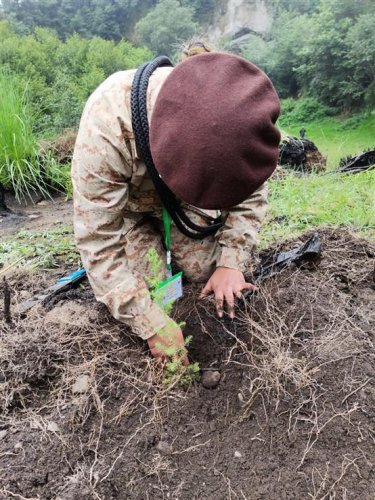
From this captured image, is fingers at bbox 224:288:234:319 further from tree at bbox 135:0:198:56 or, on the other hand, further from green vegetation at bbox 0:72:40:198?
tree at bbox 135:0:198:56

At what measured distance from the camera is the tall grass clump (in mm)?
4012

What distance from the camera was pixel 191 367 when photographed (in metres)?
1.42

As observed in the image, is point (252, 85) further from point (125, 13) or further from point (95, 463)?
point (125, 13)

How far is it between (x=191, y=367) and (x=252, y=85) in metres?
0.83

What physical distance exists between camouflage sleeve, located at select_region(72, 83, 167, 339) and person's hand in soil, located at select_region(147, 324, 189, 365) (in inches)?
1.2

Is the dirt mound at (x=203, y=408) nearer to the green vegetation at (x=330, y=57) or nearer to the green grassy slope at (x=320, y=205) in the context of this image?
the green grassy slope at (x=320, y=205)

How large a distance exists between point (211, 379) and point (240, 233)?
1.88 ft

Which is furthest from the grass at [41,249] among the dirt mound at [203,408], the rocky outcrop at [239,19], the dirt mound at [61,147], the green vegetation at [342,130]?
the rocky outcrop at [239,19]

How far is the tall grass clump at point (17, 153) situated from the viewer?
4.01 meters

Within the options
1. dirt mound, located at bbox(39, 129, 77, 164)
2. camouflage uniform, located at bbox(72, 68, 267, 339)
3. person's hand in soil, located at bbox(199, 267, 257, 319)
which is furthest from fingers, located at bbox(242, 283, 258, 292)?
dirt mound, located at bbox(39, 129, 77, 164)

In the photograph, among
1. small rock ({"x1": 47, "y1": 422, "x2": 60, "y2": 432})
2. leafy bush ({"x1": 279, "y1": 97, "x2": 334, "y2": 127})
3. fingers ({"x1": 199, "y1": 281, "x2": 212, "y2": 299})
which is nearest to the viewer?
small rock ({"x1": 47, "y1": 422, "x2": 60, "y2": 432})

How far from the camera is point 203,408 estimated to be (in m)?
1.38

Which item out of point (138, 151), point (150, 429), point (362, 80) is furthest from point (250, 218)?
point (362, 80)

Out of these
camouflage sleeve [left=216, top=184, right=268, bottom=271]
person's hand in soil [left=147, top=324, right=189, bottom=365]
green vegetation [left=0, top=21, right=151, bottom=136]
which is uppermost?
camouflage sleeve [left=216, top=184, right=268, bottom=271]
